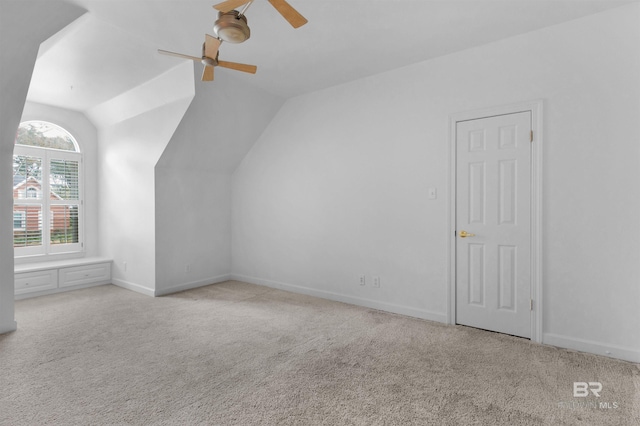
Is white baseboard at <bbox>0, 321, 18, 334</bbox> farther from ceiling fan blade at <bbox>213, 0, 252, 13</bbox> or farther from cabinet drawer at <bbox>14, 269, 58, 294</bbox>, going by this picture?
ceiling fan blade at <bbox>213, 0, 252, 13</bbox>

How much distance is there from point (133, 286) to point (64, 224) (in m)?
1.68

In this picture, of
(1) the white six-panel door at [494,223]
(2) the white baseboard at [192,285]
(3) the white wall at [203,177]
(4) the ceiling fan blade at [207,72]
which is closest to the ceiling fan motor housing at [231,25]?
(4) the ceiling fan blade at [207,72]

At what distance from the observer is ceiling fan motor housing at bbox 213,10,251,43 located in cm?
221

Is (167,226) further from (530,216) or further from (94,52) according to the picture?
(530,216)

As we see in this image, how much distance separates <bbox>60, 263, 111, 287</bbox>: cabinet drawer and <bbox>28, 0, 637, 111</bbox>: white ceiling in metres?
2.55

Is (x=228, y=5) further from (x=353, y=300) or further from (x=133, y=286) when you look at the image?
(x=133, y=286)

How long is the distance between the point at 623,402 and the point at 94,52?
5.22 meters

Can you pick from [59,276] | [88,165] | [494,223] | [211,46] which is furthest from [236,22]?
[88,165]

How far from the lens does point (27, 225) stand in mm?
5070

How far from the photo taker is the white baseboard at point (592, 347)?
2674mm

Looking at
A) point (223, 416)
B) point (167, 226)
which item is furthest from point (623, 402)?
point (167, 226)

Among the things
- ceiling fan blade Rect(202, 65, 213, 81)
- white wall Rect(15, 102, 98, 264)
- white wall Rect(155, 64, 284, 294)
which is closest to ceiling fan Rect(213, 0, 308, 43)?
ceiling fan blade Rect(202, 65, 213, 81)

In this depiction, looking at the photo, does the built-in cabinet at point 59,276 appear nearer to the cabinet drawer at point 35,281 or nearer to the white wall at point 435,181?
the cabinet drawer at point 35,281

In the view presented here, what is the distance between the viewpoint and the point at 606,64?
108 inches
